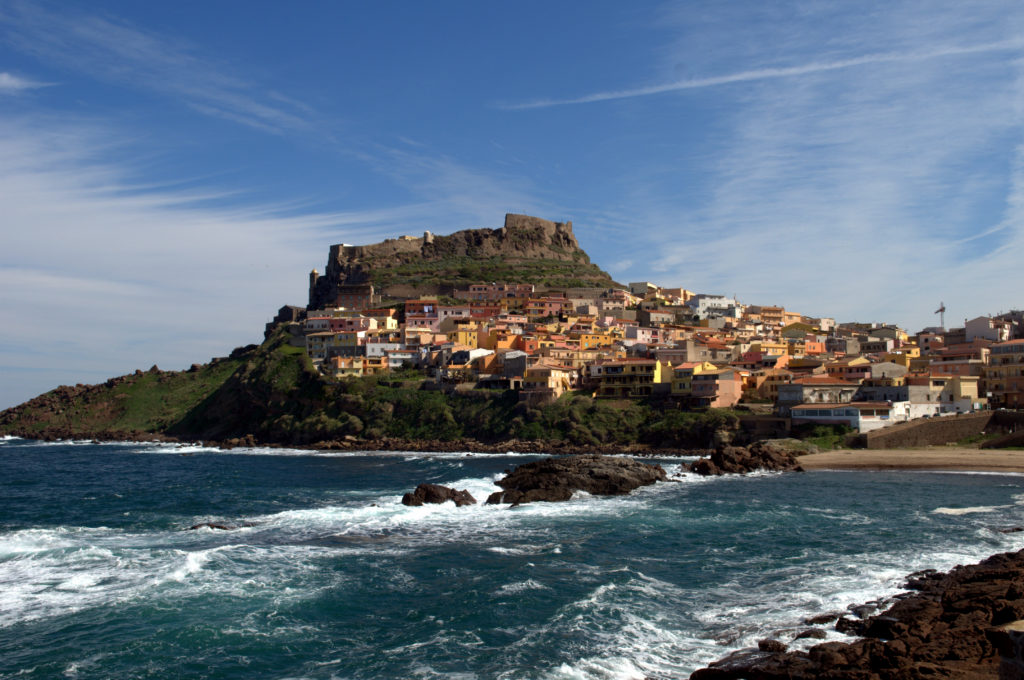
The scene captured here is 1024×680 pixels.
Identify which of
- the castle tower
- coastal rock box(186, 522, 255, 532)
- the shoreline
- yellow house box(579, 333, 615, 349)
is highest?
the castle tower

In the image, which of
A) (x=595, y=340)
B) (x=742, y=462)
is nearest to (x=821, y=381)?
(x=742, y=462)

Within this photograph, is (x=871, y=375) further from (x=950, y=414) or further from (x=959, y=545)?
(x=959, y=545)

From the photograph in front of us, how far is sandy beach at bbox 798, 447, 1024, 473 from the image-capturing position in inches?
1820

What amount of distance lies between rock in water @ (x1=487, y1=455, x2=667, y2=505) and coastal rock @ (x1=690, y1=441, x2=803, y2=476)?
5958mm

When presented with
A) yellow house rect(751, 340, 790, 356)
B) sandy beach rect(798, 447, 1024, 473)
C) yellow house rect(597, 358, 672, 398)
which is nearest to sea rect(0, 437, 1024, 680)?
sandy beach rect(798, 447, 1024, 473)

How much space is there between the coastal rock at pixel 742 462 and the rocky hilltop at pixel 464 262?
73715 millimetres

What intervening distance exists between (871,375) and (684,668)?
56637 mm

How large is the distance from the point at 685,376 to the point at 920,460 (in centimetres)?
2285

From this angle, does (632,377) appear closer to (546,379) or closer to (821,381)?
(546,379)

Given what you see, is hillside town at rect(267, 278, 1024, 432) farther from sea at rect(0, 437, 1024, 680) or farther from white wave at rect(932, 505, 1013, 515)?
white wave at rect(932, 505, 1013, 515)

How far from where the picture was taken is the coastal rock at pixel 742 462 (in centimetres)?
4934

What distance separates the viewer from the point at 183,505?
39.2 metres

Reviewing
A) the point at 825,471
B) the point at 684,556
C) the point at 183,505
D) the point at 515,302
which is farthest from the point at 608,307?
the point at 684,556

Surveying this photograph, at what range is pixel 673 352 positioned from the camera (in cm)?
7731
